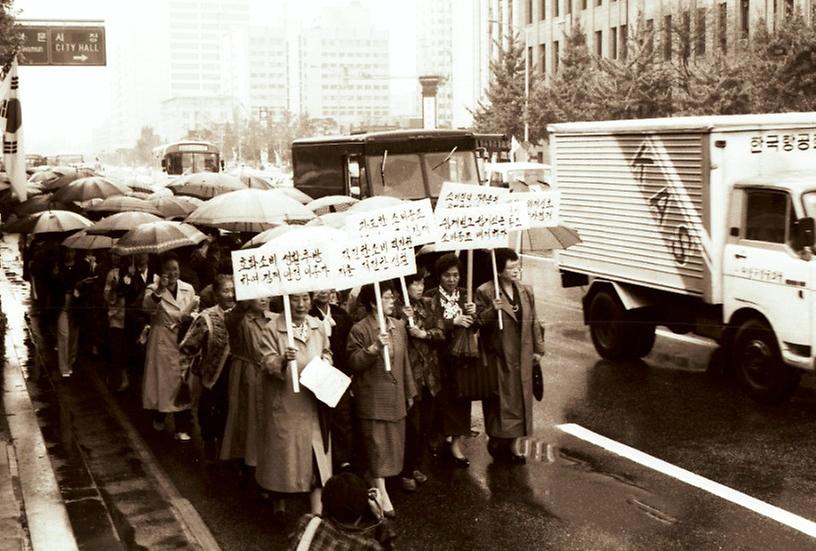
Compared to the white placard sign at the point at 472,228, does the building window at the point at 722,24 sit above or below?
above

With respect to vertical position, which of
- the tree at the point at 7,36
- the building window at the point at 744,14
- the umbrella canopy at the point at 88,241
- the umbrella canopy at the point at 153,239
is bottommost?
the umbrella canopy at the point at 88,241

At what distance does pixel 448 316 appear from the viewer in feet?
29.5

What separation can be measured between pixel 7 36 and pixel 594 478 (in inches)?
372

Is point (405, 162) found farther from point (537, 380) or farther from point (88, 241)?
point (537, 380)

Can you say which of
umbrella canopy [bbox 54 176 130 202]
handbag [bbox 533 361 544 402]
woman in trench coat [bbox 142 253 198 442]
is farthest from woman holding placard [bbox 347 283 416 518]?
umbrella canopy [bbox 54 176 130 202]

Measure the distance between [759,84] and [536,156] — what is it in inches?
1038

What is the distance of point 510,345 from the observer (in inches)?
366

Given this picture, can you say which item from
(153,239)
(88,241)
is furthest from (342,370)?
(88,241)

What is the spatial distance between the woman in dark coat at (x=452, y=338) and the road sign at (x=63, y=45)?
18.0 m

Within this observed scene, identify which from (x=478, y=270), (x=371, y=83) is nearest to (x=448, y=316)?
(x=478, y=270)

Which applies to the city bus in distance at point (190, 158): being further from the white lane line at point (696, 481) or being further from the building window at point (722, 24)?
the white lane line at point (696, 481)

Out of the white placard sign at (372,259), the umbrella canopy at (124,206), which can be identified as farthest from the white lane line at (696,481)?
the umbrella canopy at (124,206)

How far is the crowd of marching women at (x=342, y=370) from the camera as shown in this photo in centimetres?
775

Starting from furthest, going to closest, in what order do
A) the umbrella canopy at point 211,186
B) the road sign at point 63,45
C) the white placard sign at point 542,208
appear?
the road sign at point 63,45
the umbrella canopy at point 211,186
the white placard sign at point 542,208
